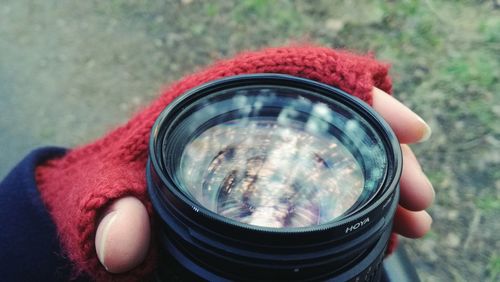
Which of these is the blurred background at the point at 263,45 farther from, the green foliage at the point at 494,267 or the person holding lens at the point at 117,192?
the person holding lens at the point at 117,192

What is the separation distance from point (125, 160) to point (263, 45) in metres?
1.01

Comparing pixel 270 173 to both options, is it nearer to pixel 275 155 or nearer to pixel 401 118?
pixel 275 155

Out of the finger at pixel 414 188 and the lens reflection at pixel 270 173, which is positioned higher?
the lens reflection at pixel 270 173

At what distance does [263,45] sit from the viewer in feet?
5.30

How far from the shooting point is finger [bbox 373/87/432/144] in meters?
0.72

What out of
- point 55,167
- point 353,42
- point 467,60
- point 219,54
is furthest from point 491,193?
point 55,167

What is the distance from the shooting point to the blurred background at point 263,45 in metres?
1.30

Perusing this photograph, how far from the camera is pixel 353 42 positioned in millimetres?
1591

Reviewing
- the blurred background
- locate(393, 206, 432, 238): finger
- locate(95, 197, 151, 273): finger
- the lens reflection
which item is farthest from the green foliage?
locate(95, 197, 151, 273): finger

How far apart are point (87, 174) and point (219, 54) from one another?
992mm

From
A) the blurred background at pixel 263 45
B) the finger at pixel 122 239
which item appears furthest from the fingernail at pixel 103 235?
the blurred background at pixel 263 45

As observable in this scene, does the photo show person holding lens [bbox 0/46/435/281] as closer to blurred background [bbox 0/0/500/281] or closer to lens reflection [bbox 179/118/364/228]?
lens reflection [bbox 179/118/364/228]

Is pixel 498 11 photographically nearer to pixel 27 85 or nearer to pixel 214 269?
pixel 27 85

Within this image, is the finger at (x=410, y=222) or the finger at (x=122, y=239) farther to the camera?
the finger at (x=410, y=222)
